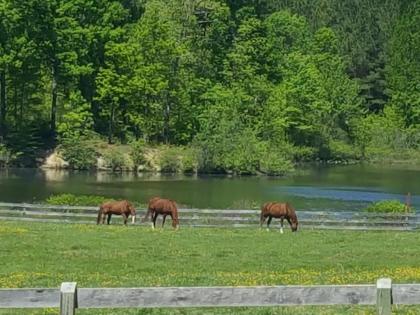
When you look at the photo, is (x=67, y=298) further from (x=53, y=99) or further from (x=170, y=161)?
(x=53, y=99)

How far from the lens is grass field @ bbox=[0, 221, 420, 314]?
647 inches

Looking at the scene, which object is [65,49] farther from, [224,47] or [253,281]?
[253,281]

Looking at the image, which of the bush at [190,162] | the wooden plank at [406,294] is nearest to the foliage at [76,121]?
the bush at [190,162]

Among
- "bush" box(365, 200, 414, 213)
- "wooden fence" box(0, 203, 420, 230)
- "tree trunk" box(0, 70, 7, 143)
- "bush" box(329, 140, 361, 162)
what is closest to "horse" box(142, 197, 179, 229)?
"wooden fence" box(0, 203, 420, 230)

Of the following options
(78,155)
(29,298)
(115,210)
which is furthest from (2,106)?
(29,298)

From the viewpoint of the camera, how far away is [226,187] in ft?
210

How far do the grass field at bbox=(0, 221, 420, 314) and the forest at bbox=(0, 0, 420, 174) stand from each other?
49869 millimetres

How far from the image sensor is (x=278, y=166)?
78500 millimetres

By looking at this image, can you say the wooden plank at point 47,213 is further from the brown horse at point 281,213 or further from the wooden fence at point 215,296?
the wooden fence at point 215,296

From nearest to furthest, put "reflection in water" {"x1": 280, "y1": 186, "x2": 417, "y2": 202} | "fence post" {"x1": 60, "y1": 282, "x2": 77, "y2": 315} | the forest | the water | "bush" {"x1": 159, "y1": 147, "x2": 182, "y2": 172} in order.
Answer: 1. "fence post" {"x1": 60, "y1": 282, "x2": 77, "y2": 315}
2. the water
3. "reflection in water" {"x1": 280, "y1": 186, "x2": 417, "y2": 202}
4. "bush" {"x1": 159, "y1": 147, "x2": 182, "y2": 172}
5. the forest

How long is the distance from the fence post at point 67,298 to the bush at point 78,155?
7051 centimetres

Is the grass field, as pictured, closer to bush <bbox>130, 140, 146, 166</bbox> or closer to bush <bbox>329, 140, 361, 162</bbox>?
bush <bbox>130, 140, 146, 166</bbox>

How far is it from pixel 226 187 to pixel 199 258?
42186 mm

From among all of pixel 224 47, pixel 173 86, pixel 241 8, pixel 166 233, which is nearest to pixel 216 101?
pixel 173 86
